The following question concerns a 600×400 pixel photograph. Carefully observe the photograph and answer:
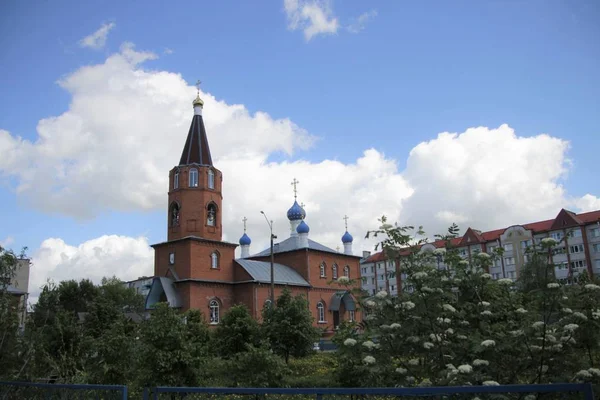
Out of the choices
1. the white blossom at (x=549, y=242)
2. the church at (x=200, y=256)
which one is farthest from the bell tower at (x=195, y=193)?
the white blossom at (x=549, y=242)

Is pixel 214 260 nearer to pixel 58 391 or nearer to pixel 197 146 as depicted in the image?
pixel 197 146

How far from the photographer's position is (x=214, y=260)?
2977 cm

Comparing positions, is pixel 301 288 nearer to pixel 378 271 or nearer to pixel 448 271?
pixel 448 271

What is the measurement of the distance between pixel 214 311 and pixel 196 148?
31.8ft

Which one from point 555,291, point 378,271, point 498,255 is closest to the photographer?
point 555,291

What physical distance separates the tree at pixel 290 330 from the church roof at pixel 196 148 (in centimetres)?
1402

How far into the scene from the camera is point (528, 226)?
173ft

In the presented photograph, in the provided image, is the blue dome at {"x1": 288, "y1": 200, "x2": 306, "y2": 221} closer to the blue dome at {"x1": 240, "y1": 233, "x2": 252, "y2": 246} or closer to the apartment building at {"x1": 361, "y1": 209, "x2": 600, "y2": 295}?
the blue dome at {"x1": 240, "y1": 233, "x2": 252, "y2": 246}

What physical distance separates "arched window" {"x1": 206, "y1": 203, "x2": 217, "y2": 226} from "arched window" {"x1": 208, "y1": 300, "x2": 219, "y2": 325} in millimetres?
4631

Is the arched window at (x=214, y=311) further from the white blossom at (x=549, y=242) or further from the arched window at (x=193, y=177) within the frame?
the white blossom at (x=549, y=242)

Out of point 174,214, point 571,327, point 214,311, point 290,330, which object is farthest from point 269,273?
point 571,327

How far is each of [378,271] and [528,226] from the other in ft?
66.0

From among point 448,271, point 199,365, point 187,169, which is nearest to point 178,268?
point 187,169

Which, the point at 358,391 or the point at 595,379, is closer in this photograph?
the point at 358,391
